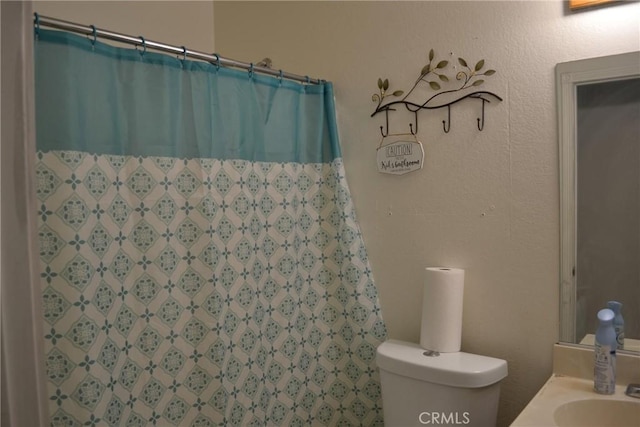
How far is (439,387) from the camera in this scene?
1.33 metres

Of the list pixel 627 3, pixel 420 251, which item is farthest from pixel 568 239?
pixel 627 3

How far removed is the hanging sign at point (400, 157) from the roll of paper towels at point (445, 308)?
0.37 m

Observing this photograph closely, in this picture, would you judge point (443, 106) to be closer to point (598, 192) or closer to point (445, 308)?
point (598, 192)

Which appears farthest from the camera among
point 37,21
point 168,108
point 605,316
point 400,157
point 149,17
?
point 149,17

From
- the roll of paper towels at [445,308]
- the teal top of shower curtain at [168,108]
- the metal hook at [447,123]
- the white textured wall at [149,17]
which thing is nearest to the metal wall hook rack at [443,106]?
the metal hook at [447,123]

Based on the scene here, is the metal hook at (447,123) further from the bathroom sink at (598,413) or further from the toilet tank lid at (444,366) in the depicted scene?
the bathroom sink at (598,413)

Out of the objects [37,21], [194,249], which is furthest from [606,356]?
[37,21]

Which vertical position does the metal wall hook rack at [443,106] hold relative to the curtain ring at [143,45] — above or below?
below

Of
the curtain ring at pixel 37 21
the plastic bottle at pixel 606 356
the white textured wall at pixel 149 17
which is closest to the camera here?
the curtain ring at pixel 37 21

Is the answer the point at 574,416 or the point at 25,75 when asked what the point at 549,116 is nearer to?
the point at 574,416

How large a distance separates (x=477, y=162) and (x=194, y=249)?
92cm

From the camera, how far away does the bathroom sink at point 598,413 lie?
1129 mm

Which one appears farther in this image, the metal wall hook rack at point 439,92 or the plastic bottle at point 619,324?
the metal wall hook rack at point 439,92

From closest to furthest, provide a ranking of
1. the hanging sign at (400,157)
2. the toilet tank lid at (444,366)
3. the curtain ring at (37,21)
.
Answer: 1. the curtain ring at (37,21)
2. the toilet tank lid at (444,366)
3. the hanging sign at (400,157)
